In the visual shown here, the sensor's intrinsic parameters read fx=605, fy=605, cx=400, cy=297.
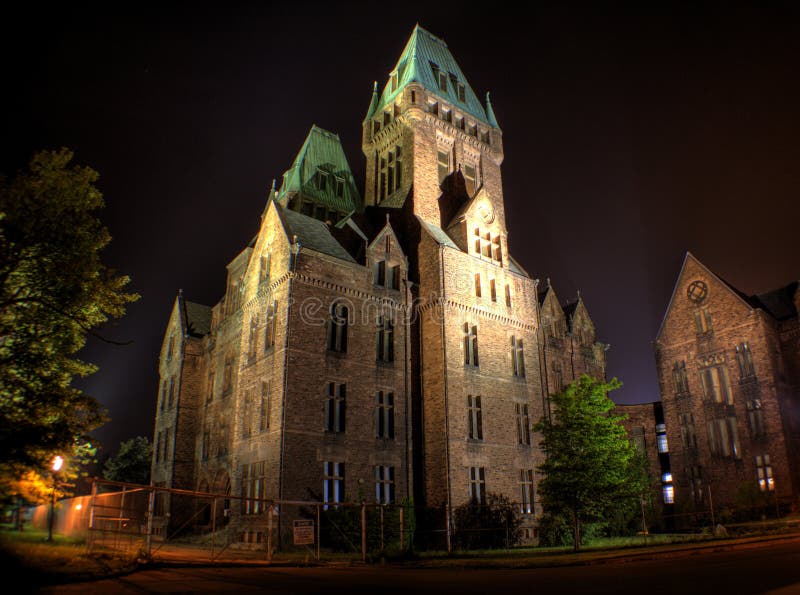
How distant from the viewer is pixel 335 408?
32.0 metres

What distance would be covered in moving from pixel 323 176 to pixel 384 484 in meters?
28.7

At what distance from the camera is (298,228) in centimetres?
3553

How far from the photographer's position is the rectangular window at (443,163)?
150ft

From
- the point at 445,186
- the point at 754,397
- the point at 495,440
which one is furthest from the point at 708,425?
the point at 445,186

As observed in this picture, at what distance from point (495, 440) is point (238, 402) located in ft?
50.0

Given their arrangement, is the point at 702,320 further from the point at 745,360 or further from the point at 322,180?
the point at 322,180

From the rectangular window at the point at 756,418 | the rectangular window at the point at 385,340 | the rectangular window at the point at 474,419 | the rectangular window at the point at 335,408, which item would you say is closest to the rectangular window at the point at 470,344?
the rectangular window at the point at 474,419

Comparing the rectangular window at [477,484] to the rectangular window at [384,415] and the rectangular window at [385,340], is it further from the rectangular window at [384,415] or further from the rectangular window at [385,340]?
the rectangular window at [385,340]

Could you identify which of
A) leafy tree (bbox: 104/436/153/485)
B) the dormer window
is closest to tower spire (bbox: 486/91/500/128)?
the dormer window

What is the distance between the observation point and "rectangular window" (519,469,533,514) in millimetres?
35906

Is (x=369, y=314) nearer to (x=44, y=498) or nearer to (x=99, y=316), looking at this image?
(x=99, y=316)

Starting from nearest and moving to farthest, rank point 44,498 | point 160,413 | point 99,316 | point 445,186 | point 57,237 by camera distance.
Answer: point 44,498
point 57,237
point 99,316
point 445,186
point 160,413

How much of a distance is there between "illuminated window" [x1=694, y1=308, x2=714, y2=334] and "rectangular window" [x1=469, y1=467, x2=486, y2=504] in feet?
87.9

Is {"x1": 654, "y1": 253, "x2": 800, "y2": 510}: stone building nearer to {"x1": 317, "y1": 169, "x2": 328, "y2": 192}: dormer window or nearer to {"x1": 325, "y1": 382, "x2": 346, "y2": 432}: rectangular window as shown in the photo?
{"x1": 325, "y1": 382, "x2": 346, "y2": 432}: rectangular window
